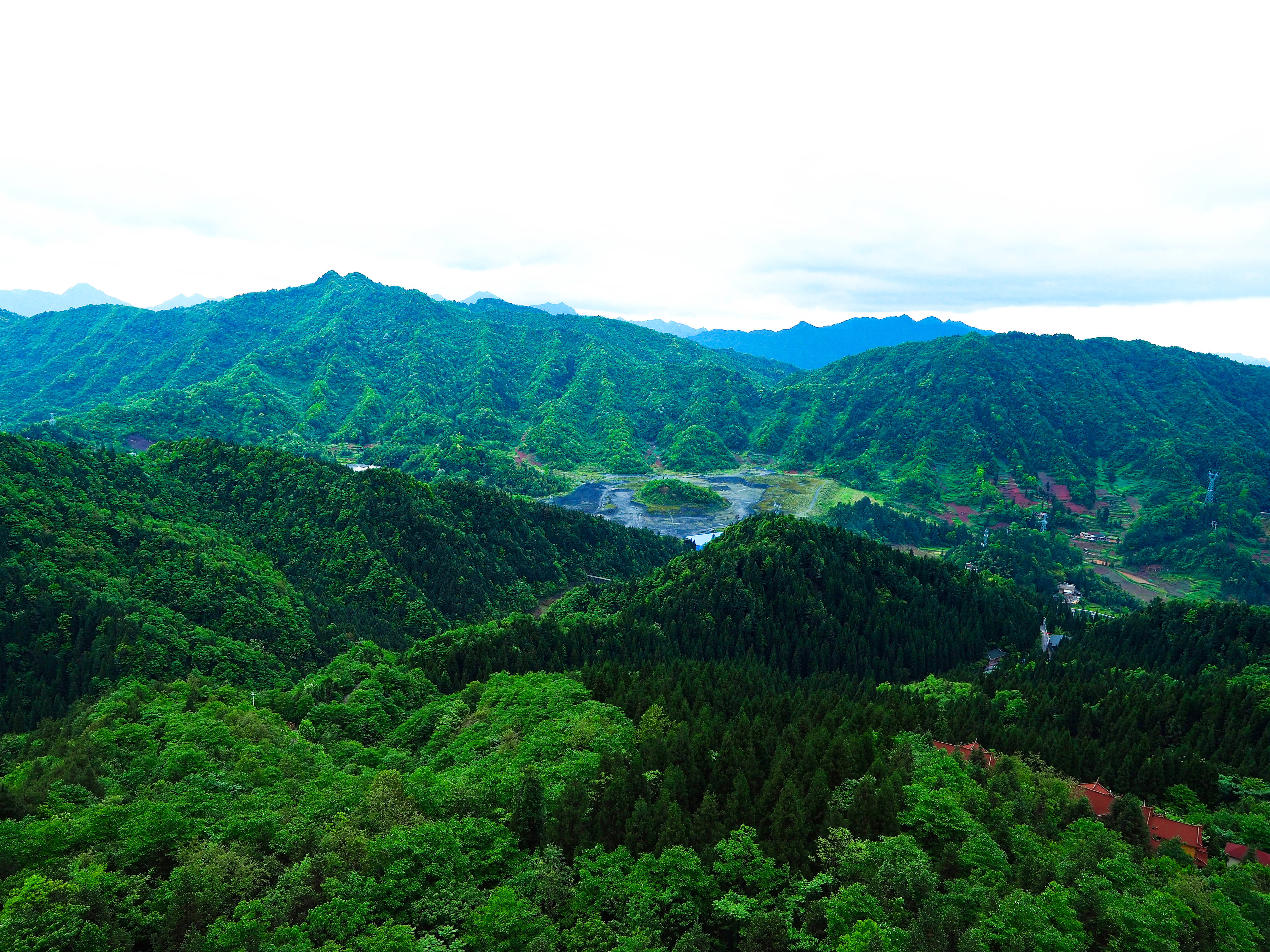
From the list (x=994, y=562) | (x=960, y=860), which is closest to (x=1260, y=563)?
(x=994, y=562)

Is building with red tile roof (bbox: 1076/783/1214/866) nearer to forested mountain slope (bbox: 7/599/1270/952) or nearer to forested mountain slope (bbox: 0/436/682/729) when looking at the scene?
forested mountain slope (bbox: 7/599/1270/952)

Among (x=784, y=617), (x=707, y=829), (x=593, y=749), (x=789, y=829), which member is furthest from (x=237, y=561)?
(x=789, y=829)

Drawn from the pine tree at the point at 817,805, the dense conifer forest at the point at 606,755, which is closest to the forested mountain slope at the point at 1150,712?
the dense conifer forest at the point at 606,755

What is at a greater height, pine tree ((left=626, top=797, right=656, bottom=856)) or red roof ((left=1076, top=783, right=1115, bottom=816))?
pine tree ((left=626, top=797, right=656, bottom=856))

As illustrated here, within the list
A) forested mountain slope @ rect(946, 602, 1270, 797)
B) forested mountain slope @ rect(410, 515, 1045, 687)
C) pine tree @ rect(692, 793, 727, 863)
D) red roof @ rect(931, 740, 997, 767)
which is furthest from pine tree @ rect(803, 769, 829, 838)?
forested mountain slope @ rect(410, 515, 1045, 687)

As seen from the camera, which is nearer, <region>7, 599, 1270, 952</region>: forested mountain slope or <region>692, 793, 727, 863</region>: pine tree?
<region>7, 599, 1270, 952</region>: forested mountain slope

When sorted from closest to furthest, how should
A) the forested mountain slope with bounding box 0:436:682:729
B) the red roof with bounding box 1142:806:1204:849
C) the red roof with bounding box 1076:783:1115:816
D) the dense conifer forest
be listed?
the dense conifer forest → the red roof with bounding box 1142:806:1204:849 → the red roof with bounding box 1076:783:1115:816 → the forested mountain slope with bounding box 0:436:682:729

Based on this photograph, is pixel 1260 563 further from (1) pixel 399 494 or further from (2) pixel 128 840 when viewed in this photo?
(2) pixel 128 840
